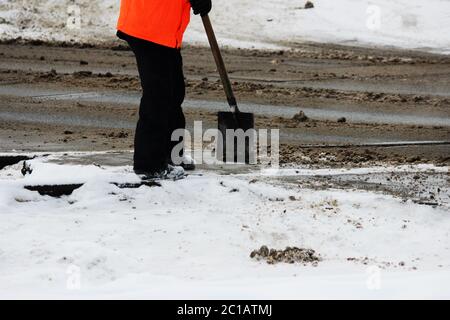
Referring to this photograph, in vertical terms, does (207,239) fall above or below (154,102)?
below

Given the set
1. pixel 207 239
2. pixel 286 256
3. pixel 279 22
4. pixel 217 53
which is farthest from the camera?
pixel 279 22

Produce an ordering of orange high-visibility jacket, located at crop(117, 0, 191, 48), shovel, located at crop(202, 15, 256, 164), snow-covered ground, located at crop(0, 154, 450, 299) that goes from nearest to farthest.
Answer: snow-covered ground, located at crop(0, 154, 450, 299) → orange high-visibility jacket, located at crop(117, 0, 191, 48) → shovel, located at crop(202, 15, 256, 164)

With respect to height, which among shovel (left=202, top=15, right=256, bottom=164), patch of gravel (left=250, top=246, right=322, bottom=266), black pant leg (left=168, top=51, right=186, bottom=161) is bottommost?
patch of gravel (left=250, top=246, right=322, bottom=266)

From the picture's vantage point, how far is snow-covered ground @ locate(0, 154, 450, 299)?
434cm

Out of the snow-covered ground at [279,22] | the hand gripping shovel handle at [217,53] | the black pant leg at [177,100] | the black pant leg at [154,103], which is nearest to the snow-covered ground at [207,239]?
the black pant leg at [154,103]

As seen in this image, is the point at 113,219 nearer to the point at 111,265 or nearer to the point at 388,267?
the point at 111,265

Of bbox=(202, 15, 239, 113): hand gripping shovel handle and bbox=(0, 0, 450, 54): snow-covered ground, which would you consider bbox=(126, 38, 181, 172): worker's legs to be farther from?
bbox=(0, 0, 450, 54): snow-covered ground

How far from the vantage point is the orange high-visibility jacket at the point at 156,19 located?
5.99 metres

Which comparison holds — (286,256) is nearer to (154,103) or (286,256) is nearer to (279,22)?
(154,103)

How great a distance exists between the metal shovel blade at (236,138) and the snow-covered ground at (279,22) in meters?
9.35

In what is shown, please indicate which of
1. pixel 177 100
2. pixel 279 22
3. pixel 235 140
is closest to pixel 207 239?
pixel 177 100

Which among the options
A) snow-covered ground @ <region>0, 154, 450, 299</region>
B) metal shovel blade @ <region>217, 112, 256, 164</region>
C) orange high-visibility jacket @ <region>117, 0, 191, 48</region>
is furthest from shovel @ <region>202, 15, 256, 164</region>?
orange high-visibility jacket @ <region>117, 0, 191, 48</region>

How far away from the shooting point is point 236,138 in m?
6.97

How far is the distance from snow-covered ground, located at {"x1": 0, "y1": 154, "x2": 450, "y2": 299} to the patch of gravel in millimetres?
49
